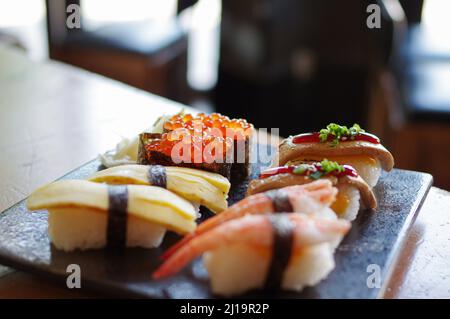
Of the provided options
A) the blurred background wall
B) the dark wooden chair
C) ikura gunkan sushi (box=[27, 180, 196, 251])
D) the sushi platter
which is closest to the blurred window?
the blurred background wall

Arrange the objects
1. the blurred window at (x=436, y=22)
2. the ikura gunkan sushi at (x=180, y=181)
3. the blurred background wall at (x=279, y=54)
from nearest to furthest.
A: the ikura gunkan sushi at (x=180, y=181) < the blurred background wall at (x=279, y=54) < the blurred window at (x=436, y=22)

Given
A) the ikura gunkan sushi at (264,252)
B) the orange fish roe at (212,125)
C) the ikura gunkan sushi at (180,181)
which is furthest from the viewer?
the orange fish roe at (212,125)

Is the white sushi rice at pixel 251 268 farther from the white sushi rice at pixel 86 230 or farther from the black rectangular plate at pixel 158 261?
the white sushi rice at pixel 86 230

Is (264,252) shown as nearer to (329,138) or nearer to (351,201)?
(351,201)

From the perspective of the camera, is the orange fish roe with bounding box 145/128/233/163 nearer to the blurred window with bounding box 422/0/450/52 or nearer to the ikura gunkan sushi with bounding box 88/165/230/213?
the ikura gunkan sushi with bounding box 88/165/230/213

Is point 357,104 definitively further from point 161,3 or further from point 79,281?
point 79,281

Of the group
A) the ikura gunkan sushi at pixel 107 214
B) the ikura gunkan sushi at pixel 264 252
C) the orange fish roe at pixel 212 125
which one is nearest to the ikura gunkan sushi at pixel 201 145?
the orange fish roe at pixel 212 125

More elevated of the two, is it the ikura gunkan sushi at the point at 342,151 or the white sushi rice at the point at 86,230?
the ikura gunkan sushi at the point at 342,151

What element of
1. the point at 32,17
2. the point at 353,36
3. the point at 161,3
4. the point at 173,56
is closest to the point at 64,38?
the point at 173,56

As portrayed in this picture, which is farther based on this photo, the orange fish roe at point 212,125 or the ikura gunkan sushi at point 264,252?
the orange fish roe at point 212,125
